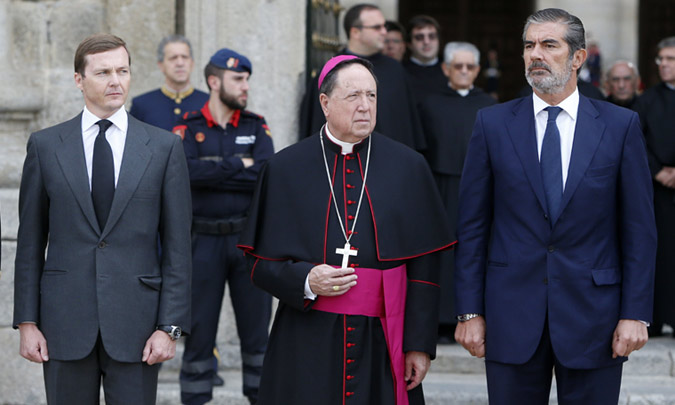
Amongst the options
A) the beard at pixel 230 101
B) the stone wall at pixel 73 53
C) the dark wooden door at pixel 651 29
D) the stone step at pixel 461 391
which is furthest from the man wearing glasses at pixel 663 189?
the dark wooden door at pixel 651 29

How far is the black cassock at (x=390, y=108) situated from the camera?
6859 millimetres

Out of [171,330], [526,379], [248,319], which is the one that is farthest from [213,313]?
[526,379]

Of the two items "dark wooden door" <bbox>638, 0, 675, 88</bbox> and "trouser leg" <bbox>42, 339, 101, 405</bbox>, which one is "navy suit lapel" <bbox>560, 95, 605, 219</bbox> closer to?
"trouser leg" <bbox>42, 339, 101, 405</bbox>

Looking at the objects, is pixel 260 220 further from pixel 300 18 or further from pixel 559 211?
pixel 300 18

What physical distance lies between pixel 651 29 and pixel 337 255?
11.8 m

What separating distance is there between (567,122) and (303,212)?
1035 mm

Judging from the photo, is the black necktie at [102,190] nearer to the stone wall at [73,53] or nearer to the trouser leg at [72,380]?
the trouser leg at [72,380]

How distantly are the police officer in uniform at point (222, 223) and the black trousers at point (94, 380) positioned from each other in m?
1.64

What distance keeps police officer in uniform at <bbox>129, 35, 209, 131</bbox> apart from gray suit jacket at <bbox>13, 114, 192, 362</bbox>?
2329 millimetres

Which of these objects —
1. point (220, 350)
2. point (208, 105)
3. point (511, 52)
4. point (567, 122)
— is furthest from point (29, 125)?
point (511, 52)

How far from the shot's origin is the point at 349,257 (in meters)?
4.18

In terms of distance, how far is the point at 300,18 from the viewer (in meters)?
7.02

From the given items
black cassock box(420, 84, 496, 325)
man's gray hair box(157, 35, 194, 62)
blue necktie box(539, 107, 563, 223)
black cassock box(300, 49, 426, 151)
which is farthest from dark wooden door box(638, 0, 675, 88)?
blue necktie box(539, 107, 563, 223)

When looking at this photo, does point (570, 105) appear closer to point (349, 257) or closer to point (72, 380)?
point (349, 257)
